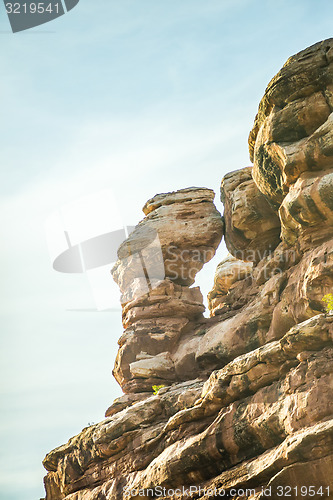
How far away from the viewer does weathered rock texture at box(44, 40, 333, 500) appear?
33344 mm

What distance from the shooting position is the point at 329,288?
41125 millimetres

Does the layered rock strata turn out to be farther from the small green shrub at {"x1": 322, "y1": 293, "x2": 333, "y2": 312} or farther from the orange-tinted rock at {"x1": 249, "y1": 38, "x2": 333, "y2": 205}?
the small green shrub at {"x1": 322, "y1": 293, "x2": 333, "y2": 312}

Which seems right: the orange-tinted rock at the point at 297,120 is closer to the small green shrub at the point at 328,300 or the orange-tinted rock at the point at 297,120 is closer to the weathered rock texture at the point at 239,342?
the weathered rock texture at the point at 239,342

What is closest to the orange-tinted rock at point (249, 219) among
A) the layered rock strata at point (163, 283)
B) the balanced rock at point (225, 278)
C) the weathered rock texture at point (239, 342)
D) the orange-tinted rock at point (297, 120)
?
the weathered rock texture at point (239, 342)

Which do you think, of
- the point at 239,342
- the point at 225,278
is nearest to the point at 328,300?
the point at 239,342

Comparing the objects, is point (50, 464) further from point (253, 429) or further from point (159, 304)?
point (253, 429)

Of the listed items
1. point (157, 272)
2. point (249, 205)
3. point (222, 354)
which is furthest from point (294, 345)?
point (157, 272)

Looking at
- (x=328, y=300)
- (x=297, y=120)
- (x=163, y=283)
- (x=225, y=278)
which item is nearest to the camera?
(x=328, y=300)

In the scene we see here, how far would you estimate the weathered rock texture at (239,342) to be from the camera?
3334cm

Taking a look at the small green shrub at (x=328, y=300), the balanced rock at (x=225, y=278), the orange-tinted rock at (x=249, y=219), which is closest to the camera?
the small green shrub at (x=328, y=300)

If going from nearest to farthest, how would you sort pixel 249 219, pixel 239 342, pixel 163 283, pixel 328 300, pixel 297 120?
pixel 328 300, pixel 297 120, pixel 239 342, pixel 249 219, pixel 163 283

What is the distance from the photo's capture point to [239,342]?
47.8 m

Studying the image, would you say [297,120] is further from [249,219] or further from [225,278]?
[225,278]

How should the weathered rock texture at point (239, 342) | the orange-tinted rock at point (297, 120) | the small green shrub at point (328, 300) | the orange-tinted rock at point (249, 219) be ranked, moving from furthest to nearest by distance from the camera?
1. the orange-tinted rock at point (249, 219)
2. the orange-tinted rock at point (297, 120)
3. the small green shrub at point (328, 300)
4. the weathered rock texture at point (239, 342)
